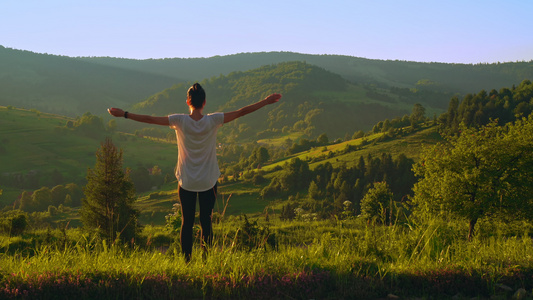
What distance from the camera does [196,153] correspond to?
464 centimetres

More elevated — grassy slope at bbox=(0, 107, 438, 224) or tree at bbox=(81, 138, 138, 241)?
tree at bbox=(81, 138, 138, 241)

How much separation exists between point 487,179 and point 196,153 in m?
18.2

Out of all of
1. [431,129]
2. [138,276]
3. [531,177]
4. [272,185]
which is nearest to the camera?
[138,276]

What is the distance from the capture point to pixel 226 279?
148 inches

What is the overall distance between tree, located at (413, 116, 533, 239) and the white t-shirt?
16.0 m

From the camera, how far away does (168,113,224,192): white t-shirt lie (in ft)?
15.1

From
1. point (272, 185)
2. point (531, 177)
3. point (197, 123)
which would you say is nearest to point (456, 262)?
point (197, 123)

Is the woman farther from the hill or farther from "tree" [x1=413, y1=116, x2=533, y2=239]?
the hill

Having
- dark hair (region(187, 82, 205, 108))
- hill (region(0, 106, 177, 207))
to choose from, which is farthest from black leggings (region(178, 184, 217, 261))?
hill (region(0, 106, 177, 207))

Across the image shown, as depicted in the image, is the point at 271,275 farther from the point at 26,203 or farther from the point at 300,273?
the point at 26,203

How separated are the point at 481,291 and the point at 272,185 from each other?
106 m

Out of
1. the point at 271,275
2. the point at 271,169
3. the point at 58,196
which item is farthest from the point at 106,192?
the point at 271,169

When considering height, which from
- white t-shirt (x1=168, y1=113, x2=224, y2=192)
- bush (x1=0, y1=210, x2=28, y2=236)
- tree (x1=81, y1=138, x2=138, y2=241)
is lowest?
bush (x1=0, y1=210, x2=28, y2=236)

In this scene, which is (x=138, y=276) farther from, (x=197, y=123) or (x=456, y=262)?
(x=456, y=262)
